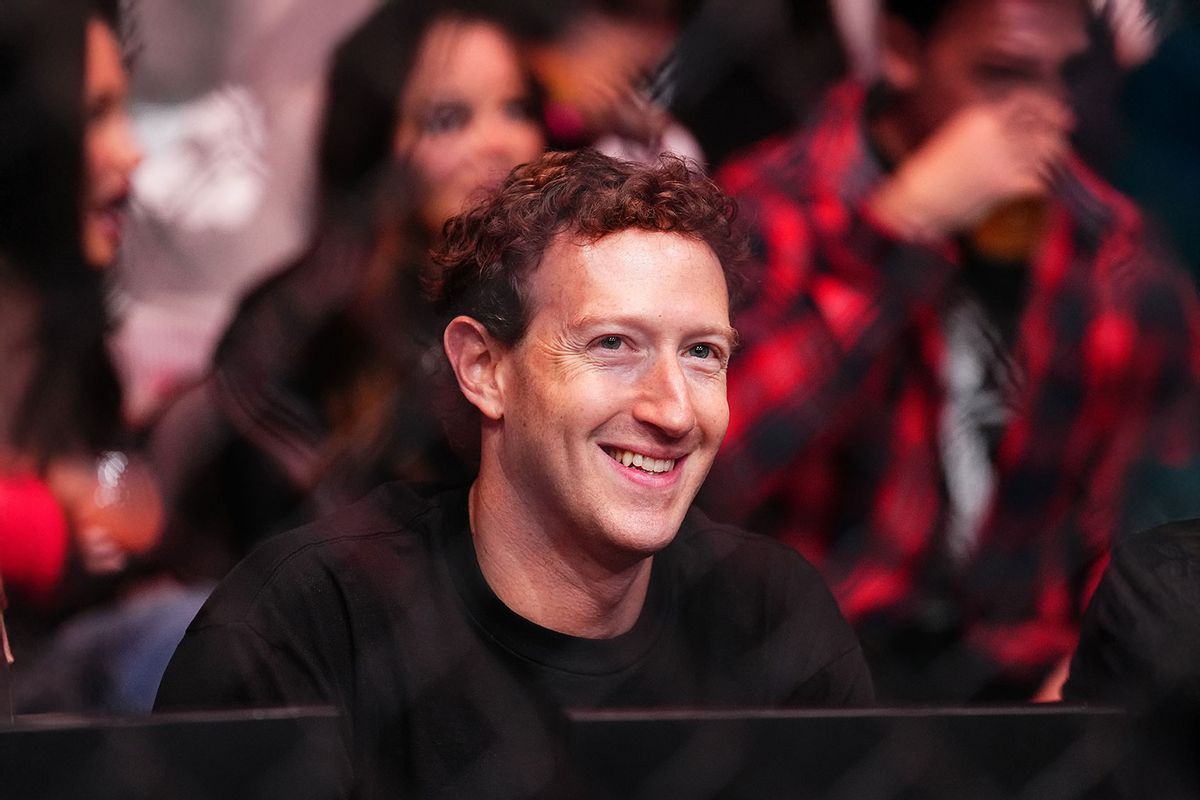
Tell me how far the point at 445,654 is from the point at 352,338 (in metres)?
0.61

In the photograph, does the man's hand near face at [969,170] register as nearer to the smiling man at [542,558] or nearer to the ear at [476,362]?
the smiling man at [542,558]

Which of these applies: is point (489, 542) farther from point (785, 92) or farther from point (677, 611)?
point (785, 92)

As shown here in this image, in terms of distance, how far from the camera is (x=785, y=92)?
7.32 feet

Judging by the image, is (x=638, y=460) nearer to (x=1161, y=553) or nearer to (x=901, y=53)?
(x=1161, y=553)

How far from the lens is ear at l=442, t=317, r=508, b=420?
1.56 meters

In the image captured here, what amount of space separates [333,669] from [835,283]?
100cm

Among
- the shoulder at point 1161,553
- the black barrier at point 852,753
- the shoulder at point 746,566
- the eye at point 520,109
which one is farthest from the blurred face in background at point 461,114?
the black barrier at point 852,753

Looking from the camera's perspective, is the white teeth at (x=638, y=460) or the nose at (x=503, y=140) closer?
the white teeth at (x=638, y=460)

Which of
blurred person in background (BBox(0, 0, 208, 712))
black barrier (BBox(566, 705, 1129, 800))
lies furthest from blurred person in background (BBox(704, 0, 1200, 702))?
black barrier (BBox(566, 705, 1129, 800))

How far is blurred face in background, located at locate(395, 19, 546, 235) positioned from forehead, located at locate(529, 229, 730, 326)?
45 centimetres

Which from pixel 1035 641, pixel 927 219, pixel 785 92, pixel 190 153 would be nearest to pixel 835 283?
pixel 927 219

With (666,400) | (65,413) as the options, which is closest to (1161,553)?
(666,400)

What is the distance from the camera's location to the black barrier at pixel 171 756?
87cm

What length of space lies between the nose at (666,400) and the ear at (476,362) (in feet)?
0.56
